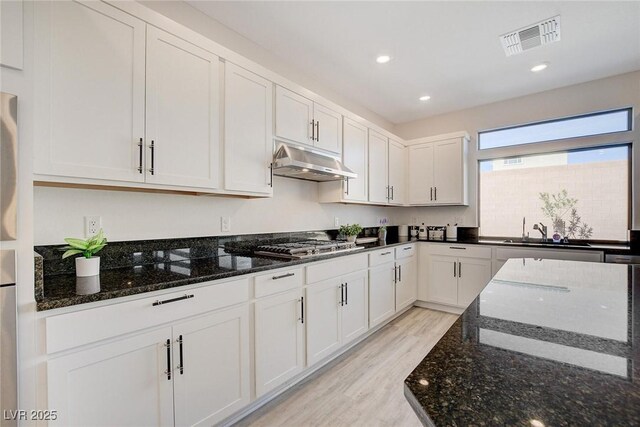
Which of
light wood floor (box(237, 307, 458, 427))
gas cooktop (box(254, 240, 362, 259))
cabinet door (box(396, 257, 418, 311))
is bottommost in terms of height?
light wood floor (box(237, 307, 458, 427))

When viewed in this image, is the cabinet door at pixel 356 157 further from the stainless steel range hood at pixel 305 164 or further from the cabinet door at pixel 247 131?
the cabinet door at pixel 247 131

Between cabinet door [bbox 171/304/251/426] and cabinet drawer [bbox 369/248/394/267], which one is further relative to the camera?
cabinet drawer [bbox 369/248/394/267]

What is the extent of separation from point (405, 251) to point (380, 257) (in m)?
0.73

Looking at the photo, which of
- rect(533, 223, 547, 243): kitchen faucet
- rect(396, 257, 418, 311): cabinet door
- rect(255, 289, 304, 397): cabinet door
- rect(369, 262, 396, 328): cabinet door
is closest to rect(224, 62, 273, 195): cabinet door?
rect(255, 289, 304, 397): cabinet door

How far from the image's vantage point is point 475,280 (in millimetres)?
3662

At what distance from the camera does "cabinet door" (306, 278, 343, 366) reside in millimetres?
2262

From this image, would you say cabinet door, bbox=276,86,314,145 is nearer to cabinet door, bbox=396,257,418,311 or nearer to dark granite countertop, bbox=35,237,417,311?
dark granite countertop, bbox=35,237,417,311

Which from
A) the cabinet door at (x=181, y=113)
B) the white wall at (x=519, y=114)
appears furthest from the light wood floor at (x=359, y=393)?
the white wall at (x=519, y=114)

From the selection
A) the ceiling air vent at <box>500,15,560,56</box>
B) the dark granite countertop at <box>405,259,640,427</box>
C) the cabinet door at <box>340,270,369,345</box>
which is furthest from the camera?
the cabinet door at <box>340,270,369,345</box>

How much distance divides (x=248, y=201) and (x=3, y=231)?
1.64 m

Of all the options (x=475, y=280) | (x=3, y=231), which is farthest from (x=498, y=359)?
(x=475, y=280)

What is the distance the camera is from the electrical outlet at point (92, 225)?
170 centimetres

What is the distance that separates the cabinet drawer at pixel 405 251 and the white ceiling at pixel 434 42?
2.00 meters

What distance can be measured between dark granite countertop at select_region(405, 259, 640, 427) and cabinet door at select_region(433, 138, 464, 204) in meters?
3.00
